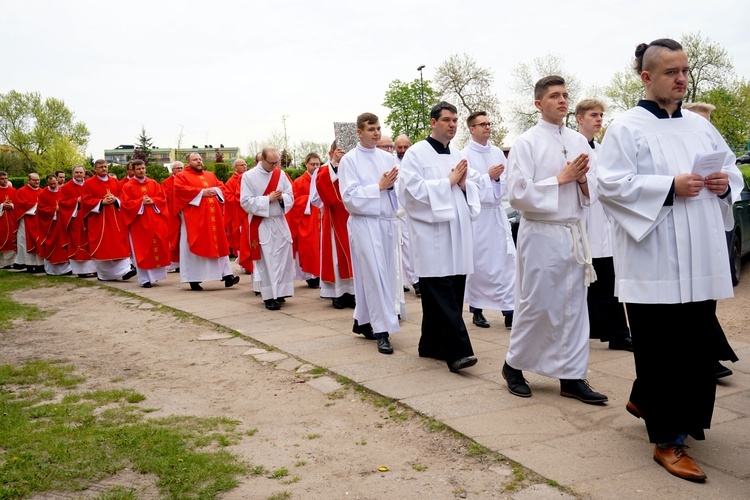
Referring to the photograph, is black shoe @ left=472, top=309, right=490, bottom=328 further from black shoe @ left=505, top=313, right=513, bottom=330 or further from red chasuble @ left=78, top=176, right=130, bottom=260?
red chasuble @ left=78, top=176, right=130, bottom=260

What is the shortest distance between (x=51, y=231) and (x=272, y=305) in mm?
8477

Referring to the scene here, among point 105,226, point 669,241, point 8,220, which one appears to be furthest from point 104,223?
point 669,241

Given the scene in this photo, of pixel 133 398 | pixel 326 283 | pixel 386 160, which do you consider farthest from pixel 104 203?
pixel 133 398

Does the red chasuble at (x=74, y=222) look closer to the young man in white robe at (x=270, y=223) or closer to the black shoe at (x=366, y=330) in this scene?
the young man in white robe at (x=270, y=223)

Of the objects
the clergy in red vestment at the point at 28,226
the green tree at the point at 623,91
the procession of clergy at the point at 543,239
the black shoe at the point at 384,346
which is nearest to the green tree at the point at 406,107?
the green tree at the point at 623,91

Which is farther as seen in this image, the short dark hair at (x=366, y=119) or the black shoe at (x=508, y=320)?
the black shoe at (x=508, y=320)

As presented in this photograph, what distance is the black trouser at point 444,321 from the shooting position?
5684mm

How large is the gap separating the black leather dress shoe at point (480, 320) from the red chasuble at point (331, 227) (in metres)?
1.87

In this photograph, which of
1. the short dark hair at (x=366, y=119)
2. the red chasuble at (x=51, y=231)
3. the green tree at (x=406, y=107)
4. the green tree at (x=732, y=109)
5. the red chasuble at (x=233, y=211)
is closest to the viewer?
the short dark hair at (x=366, y=119)

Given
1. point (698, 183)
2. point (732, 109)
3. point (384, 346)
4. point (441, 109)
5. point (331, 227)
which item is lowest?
point (384, 346)

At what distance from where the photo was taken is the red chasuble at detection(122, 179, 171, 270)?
12.7 metres

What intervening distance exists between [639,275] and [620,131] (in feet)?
2.39

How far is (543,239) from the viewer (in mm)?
4973

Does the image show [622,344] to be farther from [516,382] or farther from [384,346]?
[384,346]
